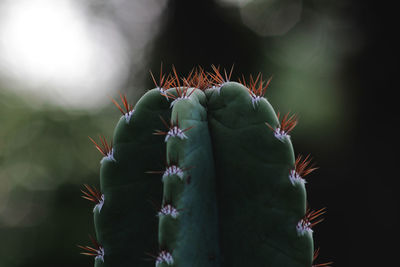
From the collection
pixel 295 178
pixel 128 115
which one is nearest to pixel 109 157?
pixel 128 115

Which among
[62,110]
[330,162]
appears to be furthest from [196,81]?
[62,110]

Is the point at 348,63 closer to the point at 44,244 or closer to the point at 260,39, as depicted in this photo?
the point at 260,39

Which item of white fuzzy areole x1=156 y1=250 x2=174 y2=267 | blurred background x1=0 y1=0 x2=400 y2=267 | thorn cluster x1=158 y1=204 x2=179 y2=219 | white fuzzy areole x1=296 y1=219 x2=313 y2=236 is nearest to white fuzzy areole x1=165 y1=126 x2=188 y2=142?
thorn cluster x1=158 y1=204 x2=179 y2=219

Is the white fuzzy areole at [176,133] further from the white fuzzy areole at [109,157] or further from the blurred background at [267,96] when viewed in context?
the blurred background at [267,96]

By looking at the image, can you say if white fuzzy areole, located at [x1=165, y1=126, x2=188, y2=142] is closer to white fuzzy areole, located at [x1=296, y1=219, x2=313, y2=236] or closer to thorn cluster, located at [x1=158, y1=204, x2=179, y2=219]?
thorn cluster, located at [x1=158, y1=204, x2=179, y2=219]

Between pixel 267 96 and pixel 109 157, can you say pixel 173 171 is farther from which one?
pixel 267 96

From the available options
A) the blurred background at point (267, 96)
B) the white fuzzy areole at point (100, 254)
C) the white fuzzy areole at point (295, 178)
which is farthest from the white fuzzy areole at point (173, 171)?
the blurred background at point (267, 96)

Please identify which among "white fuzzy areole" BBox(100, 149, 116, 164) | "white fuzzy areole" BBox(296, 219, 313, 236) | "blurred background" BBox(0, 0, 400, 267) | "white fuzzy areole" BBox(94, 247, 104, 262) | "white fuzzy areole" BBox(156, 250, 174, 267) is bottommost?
"blurred background" BBox(0, 0, 400, 267)
